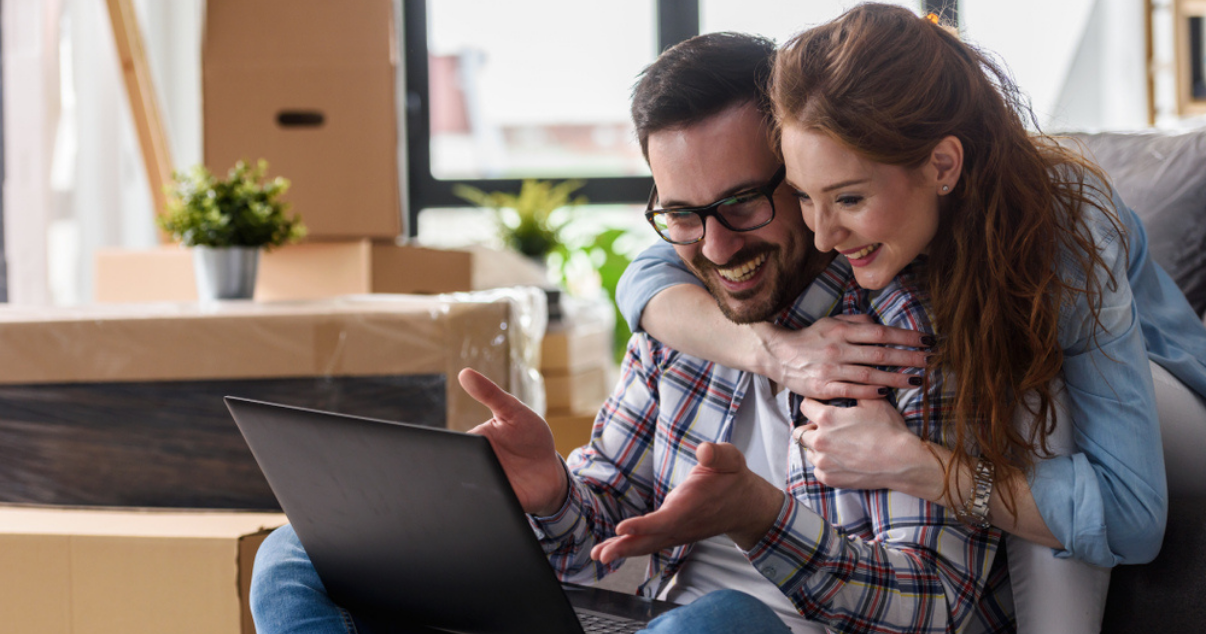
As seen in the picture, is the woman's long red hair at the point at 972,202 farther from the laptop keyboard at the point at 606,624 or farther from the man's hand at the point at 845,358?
the laptop keyboard at the point at 606,624

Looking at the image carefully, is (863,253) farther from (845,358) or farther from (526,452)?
(526,452)

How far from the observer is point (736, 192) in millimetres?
912

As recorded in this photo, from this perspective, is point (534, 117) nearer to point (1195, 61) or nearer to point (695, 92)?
point (1195, 61)

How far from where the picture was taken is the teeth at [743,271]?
94cm

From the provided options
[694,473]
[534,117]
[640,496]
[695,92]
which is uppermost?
[534,117]

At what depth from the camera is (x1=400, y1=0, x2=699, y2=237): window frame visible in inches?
121

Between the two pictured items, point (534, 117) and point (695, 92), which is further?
point (534, 117)

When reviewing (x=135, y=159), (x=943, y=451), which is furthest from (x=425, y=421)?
(x=135, y=159)

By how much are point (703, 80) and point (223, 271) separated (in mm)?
890

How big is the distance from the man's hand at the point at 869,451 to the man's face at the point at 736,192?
0.14 meters

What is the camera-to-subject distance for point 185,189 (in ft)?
5.01

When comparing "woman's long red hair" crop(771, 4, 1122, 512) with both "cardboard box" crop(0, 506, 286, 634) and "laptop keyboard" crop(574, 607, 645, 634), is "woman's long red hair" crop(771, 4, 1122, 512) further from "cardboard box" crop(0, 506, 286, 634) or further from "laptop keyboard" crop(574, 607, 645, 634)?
"cardboard box" crop(0, 506, 286, 634)

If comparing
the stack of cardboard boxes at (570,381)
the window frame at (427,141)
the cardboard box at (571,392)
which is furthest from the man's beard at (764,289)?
the window frame at (427,141)

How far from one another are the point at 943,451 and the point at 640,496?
0.36 m
